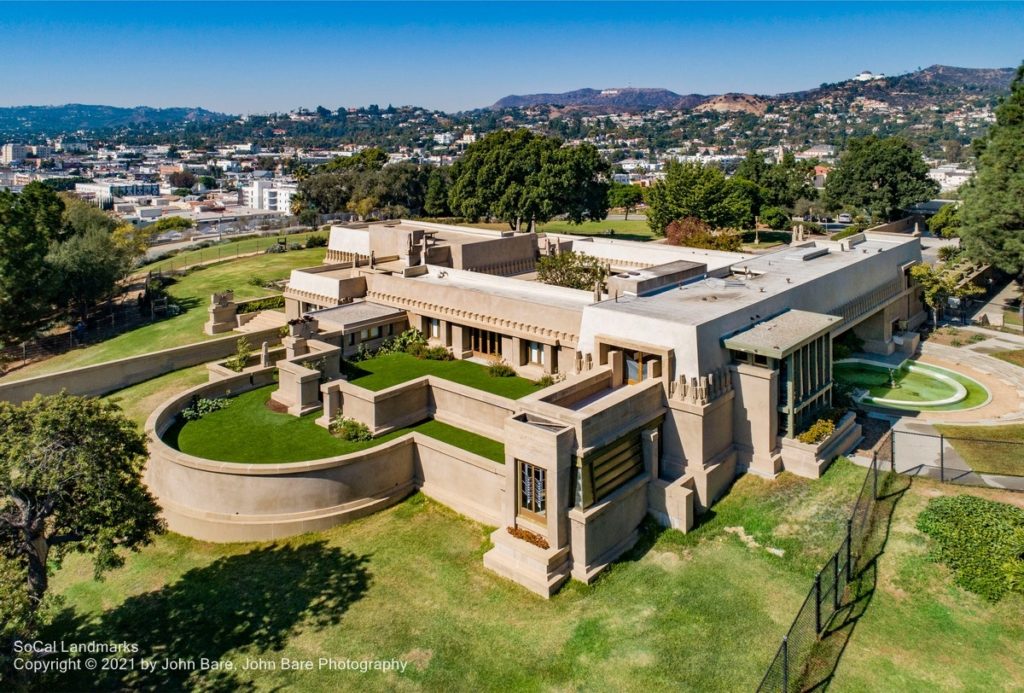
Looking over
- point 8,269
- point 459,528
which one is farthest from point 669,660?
point 8,269

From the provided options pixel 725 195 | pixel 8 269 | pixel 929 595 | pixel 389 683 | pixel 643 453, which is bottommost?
pixel 389 683

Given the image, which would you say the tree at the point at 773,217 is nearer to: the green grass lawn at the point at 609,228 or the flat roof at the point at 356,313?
the green grass lawn at the point at 609,228

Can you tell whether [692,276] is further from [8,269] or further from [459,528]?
[8,269]

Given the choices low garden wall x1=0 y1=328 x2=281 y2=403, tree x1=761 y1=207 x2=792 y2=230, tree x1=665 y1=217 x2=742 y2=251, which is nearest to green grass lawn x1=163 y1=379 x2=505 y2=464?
low garden wall x1=0 y1=328 x2=281 y2=403

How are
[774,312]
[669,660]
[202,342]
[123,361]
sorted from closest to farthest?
[669,660] → [774,312] → [123,361] → [202,342]

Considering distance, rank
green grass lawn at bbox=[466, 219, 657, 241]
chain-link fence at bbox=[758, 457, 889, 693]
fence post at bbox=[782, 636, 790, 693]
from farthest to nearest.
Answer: green grass lawn at bbox=[466, 219, 657, 241], chain-link fence at bbox=[758, 457, 889, 693], fence post at bbox=[782, 636, 790, 693]

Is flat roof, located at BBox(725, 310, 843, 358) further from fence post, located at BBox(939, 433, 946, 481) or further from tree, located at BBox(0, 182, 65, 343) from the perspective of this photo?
tree, located at BBox(0, 182, 65, 343)
